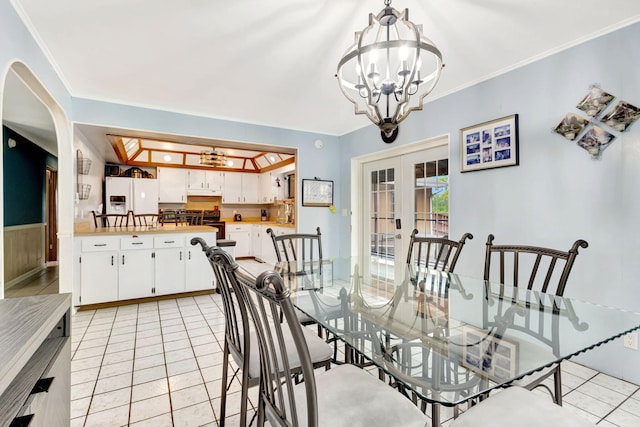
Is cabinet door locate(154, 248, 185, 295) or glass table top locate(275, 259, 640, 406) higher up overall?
glass table top locate(275, 259, 640, 406)

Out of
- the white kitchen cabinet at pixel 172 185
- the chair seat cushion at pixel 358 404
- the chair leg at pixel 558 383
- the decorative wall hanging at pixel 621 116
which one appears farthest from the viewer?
the white kitchen cabinet at pixel 172 185

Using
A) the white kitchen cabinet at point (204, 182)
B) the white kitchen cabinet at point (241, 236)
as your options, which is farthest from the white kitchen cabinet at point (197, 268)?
A: the white kitchen cabinet at point (204, 182)

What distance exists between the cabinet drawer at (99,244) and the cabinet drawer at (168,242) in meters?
0.43

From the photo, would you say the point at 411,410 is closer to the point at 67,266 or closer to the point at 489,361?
the point at 489,361

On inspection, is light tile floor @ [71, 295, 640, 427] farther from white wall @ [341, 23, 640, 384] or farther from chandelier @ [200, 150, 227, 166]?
chandelier @ [200, 150, 227, 166]

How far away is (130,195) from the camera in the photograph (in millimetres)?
6422

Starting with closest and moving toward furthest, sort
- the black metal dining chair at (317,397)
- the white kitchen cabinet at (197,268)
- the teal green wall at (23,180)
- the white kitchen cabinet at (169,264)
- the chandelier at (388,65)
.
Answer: the black metal dining chair at (317,397) → the chandelier at (388,65) → the white kitchen cabinet at (169,264) → the white kitchen cabinet at (197,268) → the teal green wall at (23,180)

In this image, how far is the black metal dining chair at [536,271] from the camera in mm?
1417

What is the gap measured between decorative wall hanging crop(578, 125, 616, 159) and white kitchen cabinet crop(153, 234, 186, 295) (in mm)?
4242

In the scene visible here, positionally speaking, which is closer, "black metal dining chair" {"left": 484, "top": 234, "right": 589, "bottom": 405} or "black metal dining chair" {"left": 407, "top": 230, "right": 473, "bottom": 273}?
"black metal dining chair" {"left": 484, "top": 234, "right": 589, "bottom": 405}

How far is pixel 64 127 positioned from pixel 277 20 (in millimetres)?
2642

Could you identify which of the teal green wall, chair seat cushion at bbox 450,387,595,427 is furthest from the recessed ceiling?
chair seat cushion at bbox 450,387,595,427

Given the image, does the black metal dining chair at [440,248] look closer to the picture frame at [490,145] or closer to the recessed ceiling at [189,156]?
the picture frame at [490,145]

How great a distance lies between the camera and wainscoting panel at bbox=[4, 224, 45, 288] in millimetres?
4457
